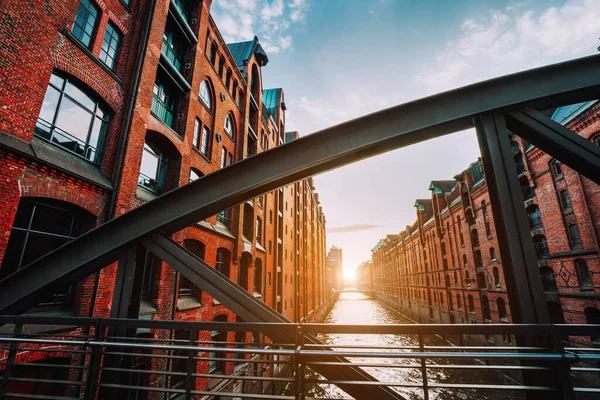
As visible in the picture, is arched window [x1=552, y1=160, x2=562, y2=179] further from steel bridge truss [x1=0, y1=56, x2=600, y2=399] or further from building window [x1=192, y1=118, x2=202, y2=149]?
building window [x1=192, y1=118, x2=202, y2=149]

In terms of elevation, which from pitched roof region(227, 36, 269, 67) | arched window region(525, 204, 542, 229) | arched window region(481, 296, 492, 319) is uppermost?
pitched roof region(227, 36, 269, 67)

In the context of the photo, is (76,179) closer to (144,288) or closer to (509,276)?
(144,288)

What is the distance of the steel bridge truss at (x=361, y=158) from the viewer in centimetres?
258

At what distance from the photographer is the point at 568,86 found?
2787mm

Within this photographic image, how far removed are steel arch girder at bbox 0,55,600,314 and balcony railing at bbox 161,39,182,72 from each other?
9.50 metres

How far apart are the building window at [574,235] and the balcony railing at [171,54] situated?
19.4 metres

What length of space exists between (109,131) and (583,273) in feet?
64.4

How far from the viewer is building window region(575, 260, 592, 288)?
12295 millimetres

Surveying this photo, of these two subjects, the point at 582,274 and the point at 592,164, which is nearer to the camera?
the point at 592,164

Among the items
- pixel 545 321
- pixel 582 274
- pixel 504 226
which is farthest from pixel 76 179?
pixel 582 274

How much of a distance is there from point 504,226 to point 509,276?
1.52 ft

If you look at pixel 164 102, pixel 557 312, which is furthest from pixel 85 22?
pixel 557 312

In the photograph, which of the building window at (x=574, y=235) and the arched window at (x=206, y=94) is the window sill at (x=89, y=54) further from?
the building window at (x=574, y=235)

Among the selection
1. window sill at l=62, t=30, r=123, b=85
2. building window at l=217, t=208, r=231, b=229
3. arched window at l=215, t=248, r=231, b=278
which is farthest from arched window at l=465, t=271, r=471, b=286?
window sill at l=62, t=30, r=123, b=85
